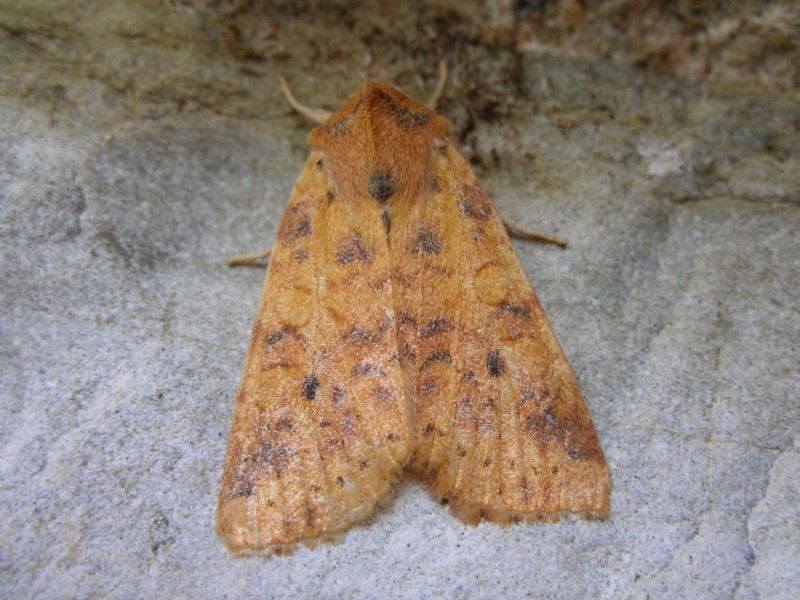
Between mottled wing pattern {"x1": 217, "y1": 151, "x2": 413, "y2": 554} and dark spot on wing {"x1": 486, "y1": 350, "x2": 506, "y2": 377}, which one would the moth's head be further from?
dark spot on wing {"x1": 486, "y1": 350, "x2": 506, "y2": 377}

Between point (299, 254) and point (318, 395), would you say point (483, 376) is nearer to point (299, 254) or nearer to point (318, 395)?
point (318, 395)

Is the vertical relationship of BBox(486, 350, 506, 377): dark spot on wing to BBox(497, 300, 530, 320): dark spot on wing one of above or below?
below

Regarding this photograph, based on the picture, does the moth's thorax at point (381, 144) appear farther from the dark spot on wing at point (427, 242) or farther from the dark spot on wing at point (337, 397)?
the dark spot on wing at point (337, 397)

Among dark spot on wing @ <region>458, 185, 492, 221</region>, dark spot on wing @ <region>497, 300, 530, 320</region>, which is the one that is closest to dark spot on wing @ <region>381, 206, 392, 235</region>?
dark spot on wing @ <region>458, 185, 492, 221</region>

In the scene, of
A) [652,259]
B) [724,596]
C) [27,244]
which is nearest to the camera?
[724,596]

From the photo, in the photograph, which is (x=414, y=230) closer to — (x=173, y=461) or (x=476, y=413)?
(x=476, y=413)

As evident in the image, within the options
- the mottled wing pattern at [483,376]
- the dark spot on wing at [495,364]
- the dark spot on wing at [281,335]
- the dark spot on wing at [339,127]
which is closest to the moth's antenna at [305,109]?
the dark spot on wing at [339,127]

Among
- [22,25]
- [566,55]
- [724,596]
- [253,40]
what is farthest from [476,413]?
Answer: [22,25]
